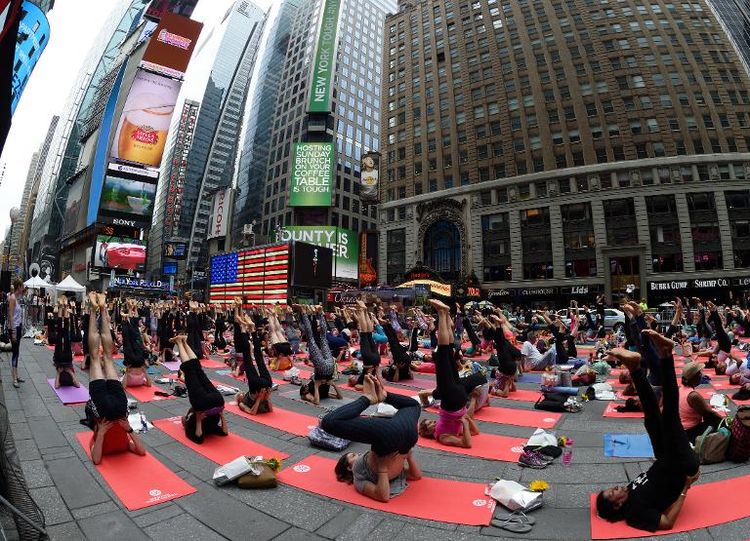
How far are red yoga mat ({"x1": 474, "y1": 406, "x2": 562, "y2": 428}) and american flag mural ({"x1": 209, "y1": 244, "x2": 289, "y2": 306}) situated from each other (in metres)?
30.5

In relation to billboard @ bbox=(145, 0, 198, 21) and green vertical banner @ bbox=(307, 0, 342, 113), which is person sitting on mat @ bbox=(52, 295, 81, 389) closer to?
billboard @ bbox=(145, 0, 198, 21)

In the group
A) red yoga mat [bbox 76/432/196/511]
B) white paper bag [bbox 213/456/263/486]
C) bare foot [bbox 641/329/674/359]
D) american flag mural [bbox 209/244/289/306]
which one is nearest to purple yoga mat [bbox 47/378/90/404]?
red yoga mat [bbox 76/432/196/511]

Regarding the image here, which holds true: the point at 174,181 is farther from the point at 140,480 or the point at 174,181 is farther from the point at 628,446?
the point at 628,446

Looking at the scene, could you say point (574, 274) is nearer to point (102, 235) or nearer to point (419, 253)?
point (419, 253)

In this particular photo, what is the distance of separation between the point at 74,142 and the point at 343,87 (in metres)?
65.5

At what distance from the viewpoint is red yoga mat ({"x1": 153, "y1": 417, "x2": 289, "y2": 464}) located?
5.50 m

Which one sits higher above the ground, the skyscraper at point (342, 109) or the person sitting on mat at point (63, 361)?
the skyscraper at point (342, 109)

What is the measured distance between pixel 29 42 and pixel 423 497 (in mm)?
12159

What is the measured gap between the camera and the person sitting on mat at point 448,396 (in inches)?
212

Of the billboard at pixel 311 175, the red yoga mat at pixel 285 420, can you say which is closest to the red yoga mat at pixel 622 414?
the red yoga mat at pixel 285 420

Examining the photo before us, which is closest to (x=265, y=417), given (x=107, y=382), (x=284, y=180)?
(x=107, y=382)

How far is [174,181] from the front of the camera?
121375 millimetres

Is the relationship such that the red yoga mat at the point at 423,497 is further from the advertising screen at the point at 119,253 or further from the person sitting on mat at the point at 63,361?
the advertising screen at the point at 119,253

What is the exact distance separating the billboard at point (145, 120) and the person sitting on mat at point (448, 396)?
2643 inches
